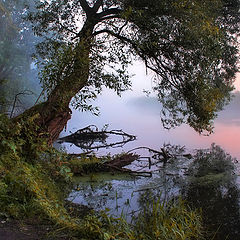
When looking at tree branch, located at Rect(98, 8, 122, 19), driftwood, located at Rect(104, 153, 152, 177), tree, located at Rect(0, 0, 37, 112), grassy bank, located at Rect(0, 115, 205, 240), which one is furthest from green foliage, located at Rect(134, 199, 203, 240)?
tree, located at Rect(0, 0, 37, 112)

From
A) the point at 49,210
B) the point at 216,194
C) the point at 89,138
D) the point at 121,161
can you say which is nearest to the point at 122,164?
the point at 121,161

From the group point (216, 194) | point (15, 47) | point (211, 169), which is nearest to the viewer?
point (216, 194)

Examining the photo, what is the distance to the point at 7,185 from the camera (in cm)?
459

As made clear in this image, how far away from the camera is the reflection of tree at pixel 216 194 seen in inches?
230

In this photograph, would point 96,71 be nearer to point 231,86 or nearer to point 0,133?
point 0,133

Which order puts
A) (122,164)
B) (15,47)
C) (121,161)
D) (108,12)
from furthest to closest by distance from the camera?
(15,47)
(122,164)
(121,161)
(108,12)

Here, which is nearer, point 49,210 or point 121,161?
point 49,210

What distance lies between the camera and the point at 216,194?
26.0ft

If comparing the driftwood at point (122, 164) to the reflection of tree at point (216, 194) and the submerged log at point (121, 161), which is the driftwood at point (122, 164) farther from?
the reflection of tree at point (216, 194)

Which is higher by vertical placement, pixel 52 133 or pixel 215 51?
pixel 215 51

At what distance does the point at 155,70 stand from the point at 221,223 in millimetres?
5462

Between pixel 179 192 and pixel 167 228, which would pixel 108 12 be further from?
pixel 167 228

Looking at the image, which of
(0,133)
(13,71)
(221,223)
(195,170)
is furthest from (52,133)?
(13,71)

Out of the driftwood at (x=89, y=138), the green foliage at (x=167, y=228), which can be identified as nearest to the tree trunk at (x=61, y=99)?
the green foliage at (x=167, y=228)
